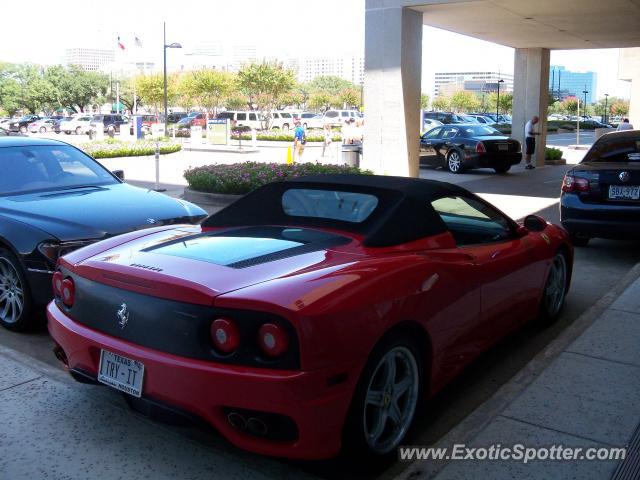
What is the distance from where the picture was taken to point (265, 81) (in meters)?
54.4

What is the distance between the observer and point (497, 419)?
3.81 meters

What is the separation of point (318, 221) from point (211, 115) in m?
59.4

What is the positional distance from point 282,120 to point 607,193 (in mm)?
47318

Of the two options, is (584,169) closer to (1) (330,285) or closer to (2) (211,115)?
(1) (330,285)

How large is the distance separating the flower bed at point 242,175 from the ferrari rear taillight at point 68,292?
8.51 metres

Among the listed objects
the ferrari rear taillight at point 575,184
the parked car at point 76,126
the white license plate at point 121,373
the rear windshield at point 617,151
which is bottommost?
the white license plate at point 121,373

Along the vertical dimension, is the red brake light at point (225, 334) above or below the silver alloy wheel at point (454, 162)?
below

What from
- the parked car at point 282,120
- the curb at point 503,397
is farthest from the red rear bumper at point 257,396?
the parked car at point 282,120

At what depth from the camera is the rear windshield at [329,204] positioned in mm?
4070

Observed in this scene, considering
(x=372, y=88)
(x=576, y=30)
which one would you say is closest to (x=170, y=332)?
(x=372, y=88)

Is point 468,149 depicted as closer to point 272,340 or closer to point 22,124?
point 272,340

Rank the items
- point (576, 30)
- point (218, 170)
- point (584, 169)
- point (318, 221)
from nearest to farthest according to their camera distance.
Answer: point (318, 221) → point (584, 169) → point (218, 170) → point (576, 30)

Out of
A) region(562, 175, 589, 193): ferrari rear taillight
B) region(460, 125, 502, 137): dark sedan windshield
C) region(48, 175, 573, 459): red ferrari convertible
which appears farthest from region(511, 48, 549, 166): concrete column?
region(48, 175, 573, 459): red ferrari convertible

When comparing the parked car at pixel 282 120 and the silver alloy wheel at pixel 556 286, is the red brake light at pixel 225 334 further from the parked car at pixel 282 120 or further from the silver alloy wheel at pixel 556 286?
the parked car at pixel 282 120
